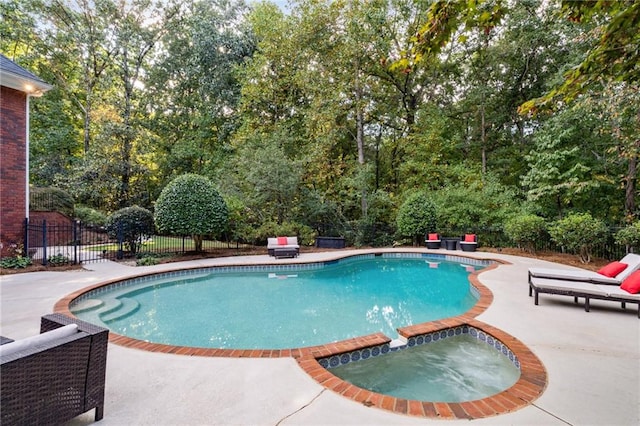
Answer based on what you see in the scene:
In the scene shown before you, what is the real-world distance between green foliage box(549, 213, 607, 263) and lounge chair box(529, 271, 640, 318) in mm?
5352

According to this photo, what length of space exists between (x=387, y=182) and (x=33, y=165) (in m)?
18.8

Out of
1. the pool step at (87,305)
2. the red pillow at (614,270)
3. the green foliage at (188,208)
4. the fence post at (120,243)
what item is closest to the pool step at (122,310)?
the pool step at (87,305)

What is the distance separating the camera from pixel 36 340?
6.71 feet

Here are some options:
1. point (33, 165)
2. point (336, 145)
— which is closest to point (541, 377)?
point (336, 145)

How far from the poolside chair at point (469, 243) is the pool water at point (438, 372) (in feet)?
29.9

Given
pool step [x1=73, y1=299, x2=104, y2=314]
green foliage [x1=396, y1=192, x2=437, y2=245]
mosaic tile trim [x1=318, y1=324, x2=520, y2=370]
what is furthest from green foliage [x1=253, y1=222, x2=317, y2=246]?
mosaic tile trim [x1=318, y1=324, x2=520, y2=370]

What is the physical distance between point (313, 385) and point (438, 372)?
1.62 metres

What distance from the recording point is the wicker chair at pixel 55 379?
1802mm

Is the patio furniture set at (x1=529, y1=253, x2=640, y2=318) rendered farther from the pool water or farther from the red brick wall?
the red brick wall

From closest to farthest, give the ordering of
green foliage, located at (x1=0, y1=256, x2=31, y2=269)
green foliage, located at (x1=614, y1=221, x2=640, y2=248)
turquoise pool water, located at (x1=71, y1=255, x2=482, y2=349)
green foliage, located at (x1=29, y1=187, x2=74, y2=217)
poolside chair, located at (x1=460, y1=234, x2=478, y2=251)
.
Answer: turquoise pool water, located at (x1=71, y1=255, x2=482, y2=349)
green foliage, located at (x1=0, y1=256, x2=31, y2=269)
green foliage, located at (x1=614, y1=221, x2=640, y2=248)
poolside chair, located at (x1=460, y1=234, x2=478, y2=251)
green foliage, located at (x1=29, y1=187, x2=74, y2=217)

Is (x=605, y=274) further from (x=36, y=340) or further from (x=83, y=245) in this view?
(x=83, y=245)

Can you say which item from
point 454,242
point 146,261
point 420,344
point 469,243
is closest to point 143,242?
point 146,261

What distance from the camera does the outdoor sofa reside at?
1080 cm

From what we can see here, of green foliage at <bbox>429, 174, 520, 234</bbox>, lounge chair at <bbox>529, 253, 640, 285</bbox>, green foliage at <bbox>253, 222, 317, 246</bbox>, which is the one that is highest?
green foliage at <bbox>429, 174, 520, 234</bbox>
